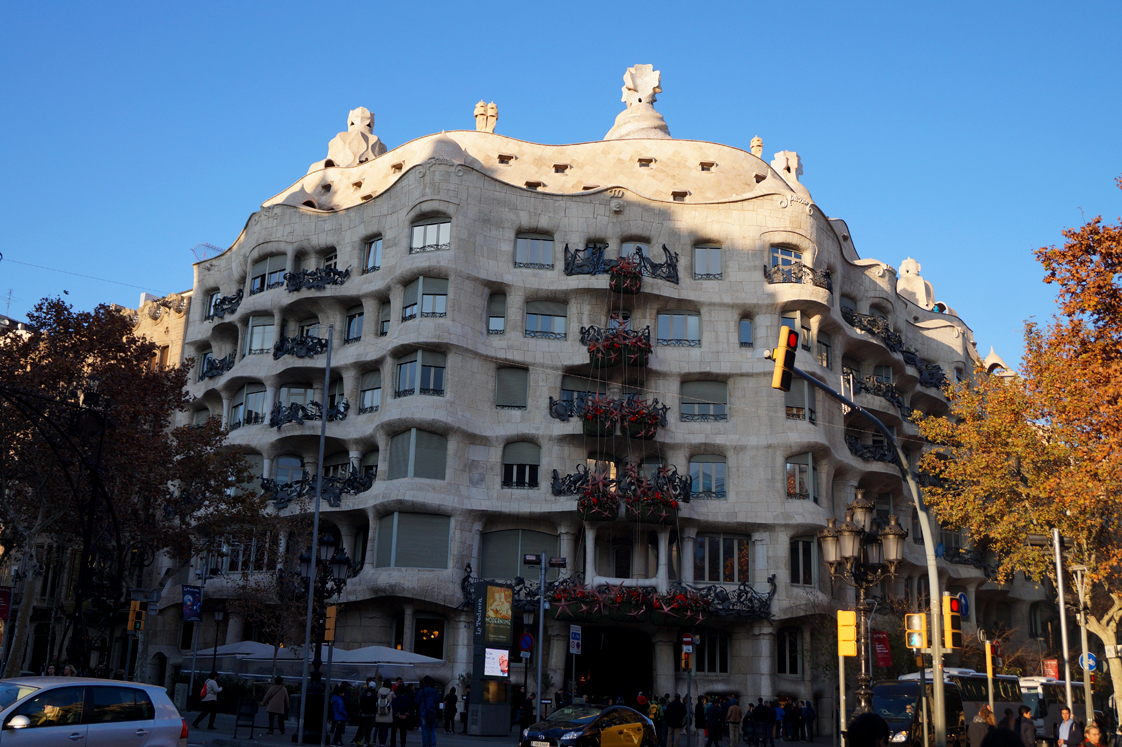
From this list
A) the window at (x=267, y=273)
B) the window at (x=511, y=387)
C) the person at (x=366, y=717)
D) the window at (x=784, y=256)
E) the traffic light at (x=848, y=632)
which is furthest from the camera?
the window at (x=267, y=273)

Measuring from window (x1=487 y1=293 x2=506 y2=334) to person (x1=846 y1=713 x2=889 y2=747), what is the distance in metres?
32.3

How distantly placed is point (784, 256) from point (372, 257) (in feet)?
57.8

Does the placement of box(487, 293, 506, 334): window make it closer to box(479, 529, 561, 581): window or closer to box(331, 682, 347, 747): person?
box(479, 529, 561, 581): window

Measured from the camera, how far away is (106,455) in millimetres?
30391

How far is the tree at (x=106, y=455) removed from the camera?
29859 millimetres

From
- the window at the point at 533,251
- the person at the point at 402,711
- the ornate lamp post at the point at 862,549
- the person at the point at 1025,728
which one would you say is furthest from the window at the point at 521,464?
the person at the point at 1025,728

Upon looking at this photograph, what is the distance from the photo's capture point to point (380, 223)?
1716 inches

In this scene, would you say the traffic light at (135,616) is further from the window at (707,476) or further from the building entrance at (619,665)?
the window at (707,476)

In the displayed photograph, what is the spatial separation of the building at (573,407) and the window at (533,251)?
0.09m

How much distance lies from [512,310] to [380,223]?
23.4 feet

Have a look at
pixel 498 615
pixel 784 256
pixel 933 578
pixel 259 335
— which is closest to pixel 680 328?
pixel 784 256

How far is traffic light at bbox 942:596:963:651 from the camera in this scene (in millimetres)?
17781

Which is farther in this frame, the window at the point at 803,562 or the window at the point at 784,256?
the window at the point at 784,256

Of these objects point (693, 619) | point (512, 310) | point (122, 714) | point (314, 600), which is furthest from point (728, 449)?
Answer: point (122, 714)
